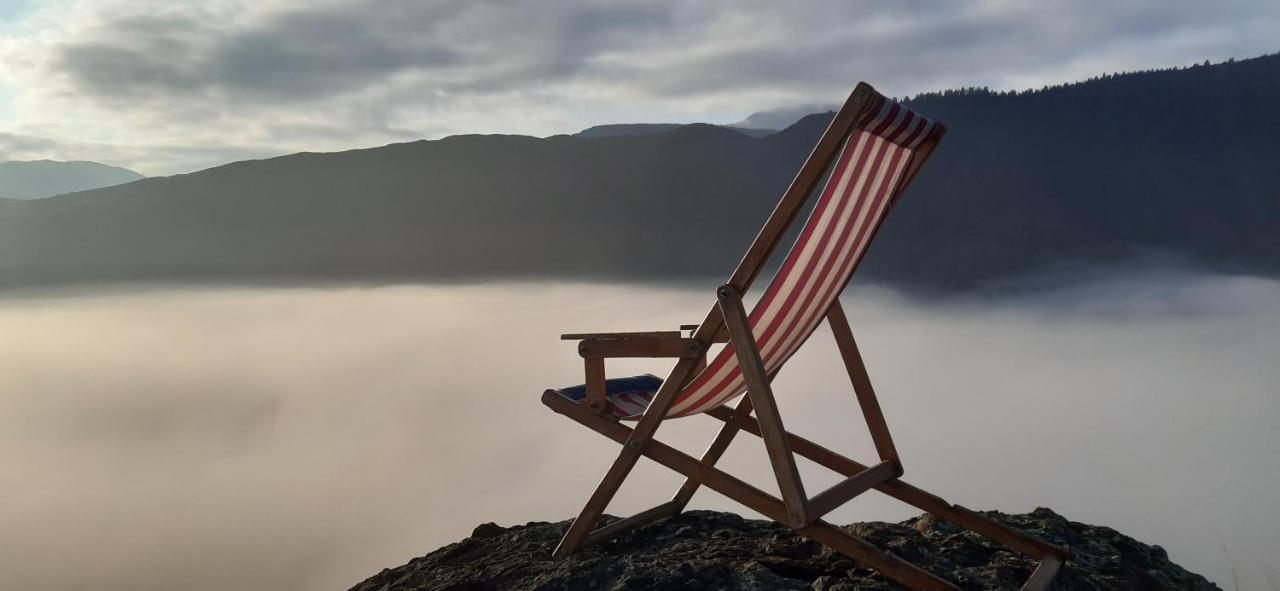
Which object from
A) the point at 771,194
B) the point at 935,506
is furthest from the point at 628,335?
the point at 771,194

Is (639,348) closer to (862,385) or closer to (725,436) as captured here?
(725,436)

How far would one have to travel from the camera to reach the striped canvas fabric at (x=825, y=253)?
2846mm

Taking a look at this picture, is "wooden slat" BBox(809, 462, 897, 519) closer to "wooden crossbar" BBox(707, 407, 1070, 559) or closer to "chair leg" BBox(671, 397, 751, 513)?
"wooden crossbar" BBox(707, 407, 1070, 559)

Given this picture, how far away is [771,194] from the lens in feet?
99.6

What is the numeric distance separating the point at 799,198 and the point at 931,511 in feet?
4.46

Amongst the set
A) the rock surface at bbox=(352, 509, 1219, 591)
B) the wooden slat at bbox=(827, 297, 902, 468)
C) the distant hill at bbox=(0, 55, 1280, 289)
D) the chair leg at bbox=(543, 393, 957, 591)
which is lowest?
the rock surface at bbox=(352, 509, 1219, 591)

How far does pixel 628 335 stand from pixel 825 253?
26.3 inches

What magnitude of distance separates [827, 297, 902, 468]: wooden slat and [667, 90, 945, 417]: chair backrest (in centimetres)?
30

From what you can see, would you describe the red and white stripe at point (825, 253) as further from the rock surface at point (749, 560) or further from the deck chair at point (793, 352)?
the rock surface at point (749, 560)

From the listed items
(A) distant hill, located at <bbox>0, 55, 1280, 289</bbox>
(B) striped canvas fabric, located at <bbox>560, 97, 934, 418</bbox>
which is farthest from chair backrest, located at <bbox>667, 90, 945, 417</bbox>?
(A) distant hill, located at <bbox>0, 55, 1280, 289</bbox>

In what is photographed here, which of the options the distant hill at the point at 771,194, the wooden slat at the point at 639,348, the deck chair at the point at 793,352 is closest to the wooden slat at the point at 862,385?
the deck chair at the point at 793,352

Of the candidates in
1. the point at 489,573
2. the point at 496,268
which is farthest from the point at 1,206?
the point at 489,573

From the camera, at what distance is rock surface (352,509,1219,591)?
2.95 metres

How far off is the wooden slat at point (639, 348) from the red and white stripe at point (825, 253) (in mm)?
85
